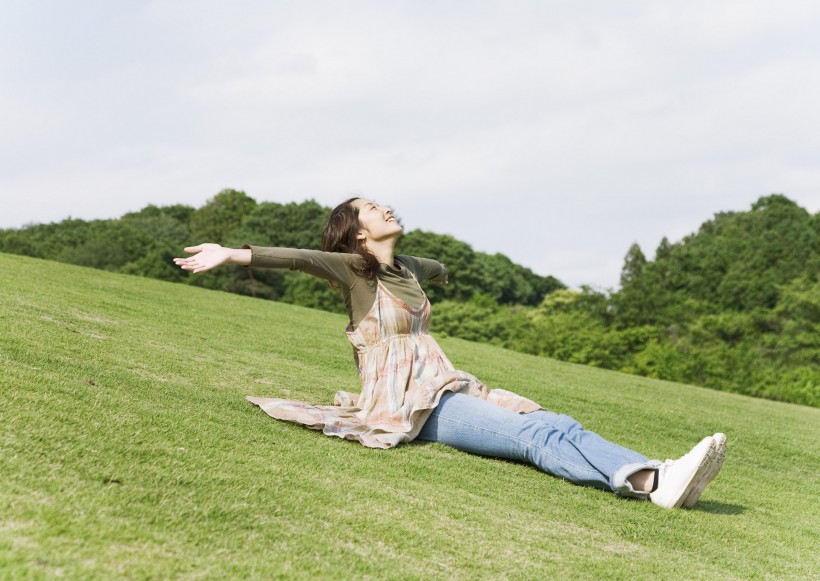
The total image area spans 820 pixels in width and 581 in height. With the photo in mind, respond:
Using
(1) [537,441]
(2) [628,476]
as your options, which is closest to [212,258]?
(1) [537,441]

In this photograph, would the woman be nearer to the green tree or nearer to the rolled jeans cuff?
the rolled jeans cuff

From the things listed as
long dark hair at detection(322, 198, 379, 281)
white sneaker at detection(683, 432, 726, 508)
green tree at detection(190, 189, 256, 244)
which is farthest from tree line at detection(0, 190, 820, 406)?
long dark hair at detection(322, 198, 379, 281)

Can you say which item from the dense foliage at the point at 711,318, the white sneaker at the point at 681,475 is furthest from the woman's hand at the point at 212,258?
the dense foliage at the point at 711,318

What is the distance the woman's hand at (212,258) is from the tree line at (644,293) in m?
26.8

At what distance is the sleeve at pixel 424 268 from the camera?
19.5ft

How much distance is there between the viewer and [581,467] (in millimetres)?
4621

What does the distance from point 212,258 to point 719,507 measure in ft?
11.4

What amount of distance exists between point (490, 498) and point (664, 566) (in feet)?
3.24

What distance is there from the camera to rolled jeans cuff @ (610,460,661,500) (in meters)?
4.43

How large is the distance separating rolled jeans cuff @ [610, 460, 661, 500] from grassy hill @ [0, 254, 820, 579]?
0.23 ft

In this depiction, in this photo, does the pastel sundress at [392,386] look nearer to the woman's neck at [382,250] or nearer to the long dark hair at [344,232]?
the woman's neck at [382,250]

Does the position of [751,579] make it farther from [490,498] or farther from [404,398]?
[404,398]

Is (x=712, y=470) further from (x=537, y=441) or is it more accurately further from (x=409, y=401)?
(x=409, y=401)

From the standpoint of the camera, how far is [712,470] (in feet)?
14.3
